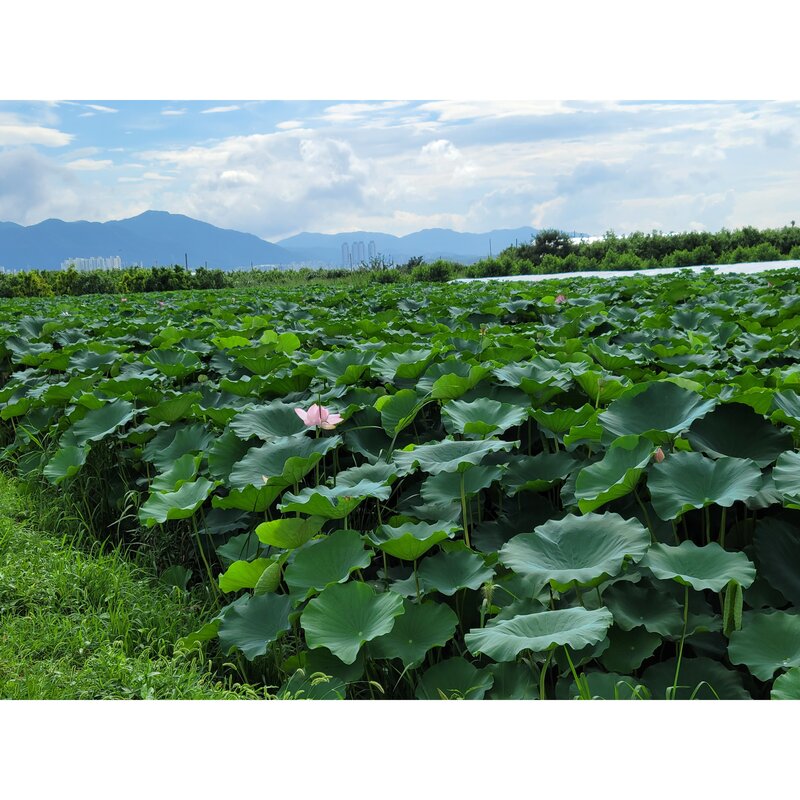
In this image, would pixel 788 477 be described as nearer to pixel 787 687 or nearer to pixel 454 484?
pixel 787 687

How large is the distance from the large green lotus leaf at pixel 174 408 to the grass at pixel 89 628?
0.54 m

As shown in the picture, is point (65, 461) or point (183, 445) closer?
point (183, 445)

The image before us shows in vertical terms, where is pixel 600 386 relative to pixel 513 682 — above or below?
above

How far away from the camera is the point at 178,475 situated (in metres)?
2.29

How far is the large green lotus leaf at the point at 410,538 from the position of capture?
60.7 inches

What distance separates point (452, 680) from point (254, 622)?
0.53 metres

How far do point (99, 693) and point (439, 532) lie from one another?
1.03 m

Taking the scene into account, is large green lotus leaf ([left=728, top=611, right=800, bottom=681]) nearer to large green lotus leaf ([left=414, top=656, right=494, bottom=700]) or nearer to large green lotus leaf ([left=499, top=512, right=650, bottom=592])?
large green lotus leaf ([left=499, top=512, right=650, bottom=592])

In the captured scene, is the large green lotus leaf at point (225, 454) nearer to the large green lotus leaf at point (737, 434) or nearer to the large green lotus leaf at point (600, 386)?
the large green lotus leaf at point (600, 386)

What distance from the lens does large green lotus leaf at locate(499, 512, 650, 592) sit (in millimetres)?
1351

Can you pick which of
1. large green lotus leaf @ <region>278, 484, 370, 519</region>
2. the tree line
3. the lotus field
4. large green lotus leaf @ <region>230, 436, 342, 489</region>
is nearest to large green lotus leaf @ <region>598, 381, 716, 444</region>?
the lotus field

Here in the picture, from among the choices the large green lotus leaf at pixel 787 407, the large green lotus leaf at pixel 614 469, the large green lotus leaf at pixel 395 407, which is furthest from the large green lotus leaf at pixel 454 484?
the large green lotus leaf at pixel 787 407

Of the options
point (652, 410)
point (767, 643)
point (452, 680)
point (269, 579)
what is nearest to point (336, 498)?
point (269, 579)

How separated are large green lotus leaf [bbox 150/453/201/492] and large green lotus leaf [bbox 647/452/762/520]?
4.51 ft
